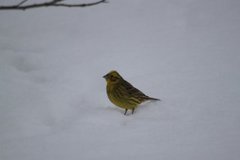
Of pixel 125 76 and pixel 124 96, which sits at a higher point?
pixel 125 76

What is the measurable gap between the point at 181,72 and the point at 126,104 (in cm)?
133

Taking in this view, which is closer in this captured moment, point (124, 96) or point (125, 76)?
point (124, 96)

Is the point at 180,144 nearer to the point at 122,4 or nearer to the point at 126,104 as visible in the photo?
the point at 126,104

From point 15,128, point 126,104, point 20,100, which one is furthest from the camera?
point 20,100

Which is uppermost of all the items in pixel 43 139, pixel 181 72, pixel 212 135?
pixel 181 72

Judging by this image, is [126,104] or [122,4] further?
[122,4]

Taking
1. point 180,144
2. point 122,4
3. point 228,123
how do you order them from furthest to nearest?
point 122,4 < point 228,123 < point 180,144

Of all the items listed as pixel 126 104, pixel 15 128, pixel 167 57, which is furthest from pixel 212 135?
pixel 167 57

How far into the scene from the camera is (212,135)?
4328 mm

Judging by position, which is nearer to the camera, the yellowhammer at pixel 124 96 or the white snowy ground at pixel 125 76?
the white snowy ground at pixel 125 76

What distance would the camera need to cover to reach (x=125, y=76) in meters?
6.62

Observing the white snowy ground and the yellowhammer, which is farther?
the yellowhammer

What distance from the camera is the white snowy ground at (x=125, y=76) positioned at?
4.34 meters

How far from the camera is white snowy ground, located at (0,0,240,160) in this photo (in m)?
4.34
